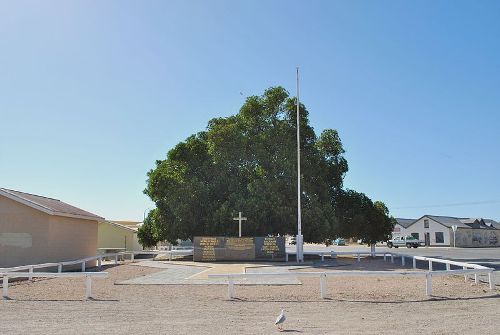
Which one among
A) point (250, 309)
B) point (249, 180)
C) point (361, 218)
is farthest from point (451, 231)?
point (250, 309)

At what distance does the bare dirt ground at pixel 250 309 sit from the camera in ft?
27.7

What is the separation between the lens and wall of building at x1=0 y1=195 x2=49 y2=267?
21.3m

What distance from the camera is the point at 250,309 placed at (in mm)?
10562

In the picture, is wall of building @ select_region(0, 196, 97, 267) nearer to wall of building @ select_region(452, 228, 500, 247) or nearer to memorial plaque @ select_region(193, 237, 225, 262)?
memorial plaque @ select_region(193, 237, 225, 262)

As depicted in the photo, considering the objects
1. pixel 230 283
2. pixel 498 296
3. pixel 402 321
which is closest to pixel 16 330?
pixel 230 283

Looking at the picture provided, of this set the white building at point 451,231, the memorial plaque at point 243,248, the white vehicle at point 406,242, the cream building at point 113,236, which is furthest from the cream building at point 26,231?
the white building at point 451,231

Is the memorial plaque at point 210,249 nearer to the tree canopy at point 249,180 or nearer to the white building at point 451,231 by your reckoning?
the tree canopy at point 249,180

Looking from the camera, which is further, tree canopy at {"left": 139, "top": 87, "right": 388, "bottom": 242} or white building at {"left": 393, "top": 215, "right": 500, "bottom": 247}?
white building at {"left": 393, "top": 215, "right": 500, "bottom": 247}

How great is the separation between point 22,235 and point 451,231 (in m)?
59.8

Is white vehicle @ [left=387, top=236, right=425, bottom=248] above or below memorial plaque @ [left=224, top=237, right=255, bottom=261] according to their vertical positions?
below

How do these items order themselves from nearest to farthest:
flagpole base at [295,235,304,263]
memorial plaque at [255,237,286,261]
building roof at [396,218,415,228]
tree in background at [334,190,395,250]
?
flagpole base at [295,235,304,263], memorial plaque at [255,237,286,261], tree in background at [334,190,395,250], building roof at [396,218,415,228]

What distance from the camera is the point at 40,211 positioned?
843 inches

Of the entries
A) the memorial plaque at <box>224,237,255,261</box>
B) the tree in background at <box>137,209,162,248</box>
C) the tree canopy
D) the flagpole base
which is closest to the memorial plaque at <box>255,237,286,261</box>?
the memorial plaque at <box>224,237,255,261</box>

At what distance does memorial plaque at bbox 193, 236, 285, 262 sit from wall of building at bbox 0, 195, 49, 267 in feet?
31.9
